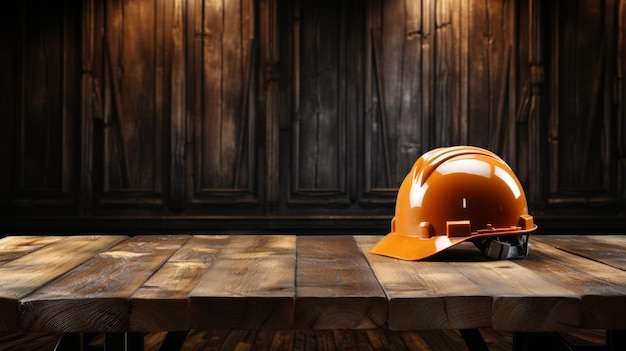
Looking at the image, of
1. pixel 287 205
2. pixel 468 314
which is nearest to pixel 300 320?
pixel 468 314

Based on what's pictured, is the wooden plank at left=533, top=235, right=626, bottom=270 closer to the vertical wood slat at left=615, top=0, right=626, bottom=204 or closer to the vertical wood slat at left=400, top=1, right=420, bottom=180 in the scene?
the vertical wood slat at left=400, top=1, right=420, bottom=180

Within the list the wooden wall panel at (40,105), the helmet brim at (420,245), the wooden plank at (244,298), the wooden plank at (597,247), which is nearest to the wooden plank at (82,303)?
the wooden plank at (244,298)

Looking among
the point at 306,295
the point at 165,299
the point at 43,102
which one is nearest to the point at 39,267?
the point at 165,299

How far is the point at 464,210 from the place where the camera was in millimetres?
1767

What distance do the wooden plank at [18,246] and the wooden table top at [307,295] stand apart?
154 millimetres

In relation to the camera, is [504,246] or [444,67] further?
[444,67]

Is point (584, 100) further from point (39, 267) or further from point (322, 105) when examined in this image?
point (39, 267)

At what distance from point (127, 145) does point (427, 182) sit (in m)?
2.94

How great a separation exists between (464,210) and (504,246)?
164 millimetres

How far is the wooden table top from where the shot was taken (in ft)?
3.96

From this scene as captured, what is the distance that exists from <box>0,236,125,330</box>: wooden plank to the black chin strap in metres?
1.22

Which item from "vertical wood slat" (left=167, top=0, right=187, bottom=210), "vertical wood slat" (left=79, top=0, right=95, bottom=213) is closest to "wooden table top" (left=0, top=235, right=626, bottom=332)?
"vertical wood slat" (left=167, top=0, right=187, bottom=210)

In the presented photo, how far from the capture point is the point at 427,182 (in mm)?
1842

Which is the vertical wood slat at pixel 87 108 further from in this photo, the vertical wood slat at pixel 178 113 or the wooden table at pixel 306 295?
the wooden table at pixel 306 295
